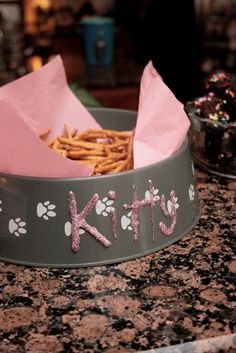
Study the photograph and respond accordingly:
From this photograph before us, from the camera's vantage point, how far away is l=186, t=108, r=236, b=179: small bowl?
1.13 metres

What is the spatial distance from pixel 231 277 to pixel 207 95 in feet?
1.54

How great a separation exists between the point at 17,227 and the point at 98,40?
229 cm

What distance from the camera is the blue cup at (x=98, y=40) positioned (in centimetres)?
296

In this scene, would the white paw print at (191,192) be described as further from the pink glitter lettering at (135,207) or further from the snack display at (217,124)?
the snack display at (217,124)

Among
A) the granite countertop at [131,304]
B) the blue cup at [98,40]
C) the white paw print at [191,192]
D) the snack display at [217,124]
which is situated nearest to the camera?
the granite countertop at [131,304]

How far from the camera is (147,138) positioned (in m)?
0.94

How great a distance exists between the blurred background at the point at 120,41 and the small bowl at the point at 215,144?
1.44 m

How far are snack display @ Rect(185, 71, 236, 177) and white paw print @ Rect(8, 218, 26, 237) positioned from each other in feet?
1.55

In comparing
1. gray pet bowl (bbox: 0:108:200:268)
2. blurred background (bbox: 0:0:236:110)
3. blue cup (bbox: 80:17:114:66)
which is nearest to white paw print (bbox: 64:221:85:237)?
gray pet bowl (bbox: 0:108:200:268)

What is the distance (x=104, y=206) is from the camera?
81cm

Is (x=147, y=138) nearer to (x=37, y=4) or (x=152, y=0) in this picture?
(x=152, y=0)

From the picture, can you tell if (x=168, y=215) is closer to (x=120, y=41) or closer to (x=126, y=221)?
(x=126, y=221)

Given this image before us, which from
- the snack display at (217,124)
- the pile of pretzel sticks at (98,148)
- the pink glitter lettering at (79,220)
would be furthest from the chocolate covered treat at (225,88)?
the pink glitter lettering at (79,220)

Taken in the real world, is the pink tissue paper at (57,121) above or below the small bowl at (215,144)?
above
